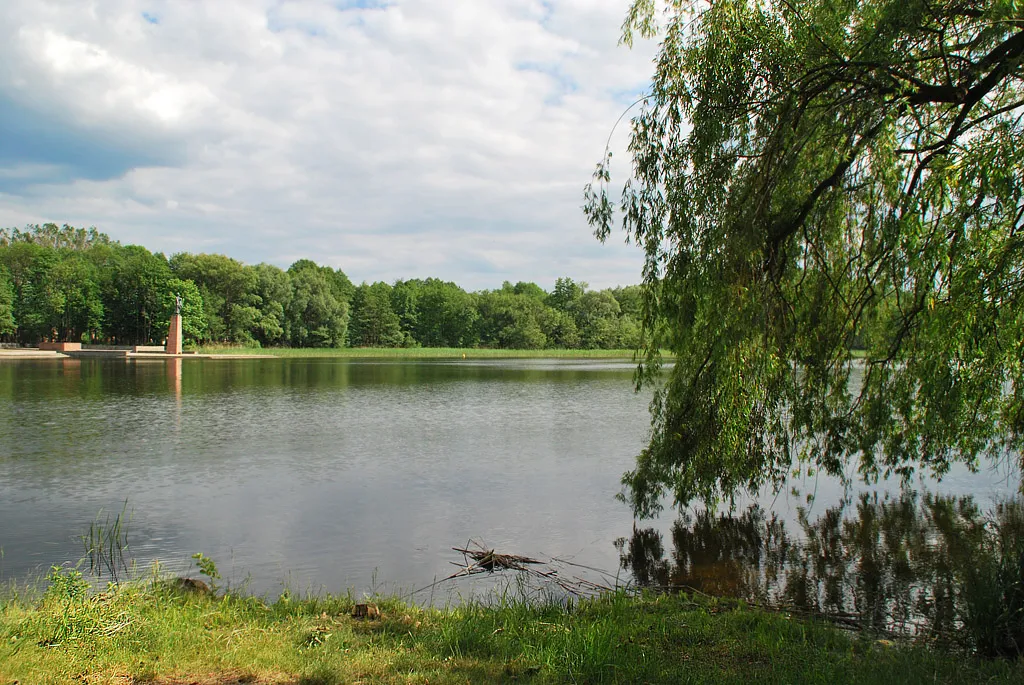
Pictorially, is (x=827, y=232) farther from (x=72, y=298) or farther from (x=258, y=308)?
(x=72, y=298)

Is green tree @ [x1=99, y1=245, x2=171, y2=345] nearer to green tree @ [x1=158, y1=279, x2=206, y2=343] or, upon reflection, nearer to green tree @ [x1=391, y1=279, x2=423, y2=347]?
green tree @ [x1=158, y1=279, x2=206, y2=343]

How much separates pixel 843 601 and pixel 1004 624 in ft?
7.12

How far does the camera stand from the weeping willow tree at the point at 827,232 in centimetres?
662

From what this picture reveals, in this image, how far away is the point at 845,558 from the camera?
869 cm

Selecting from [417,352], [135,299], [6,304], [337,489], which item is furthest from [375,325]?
[337,489]

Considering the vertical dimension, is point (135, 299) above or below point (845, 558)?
above

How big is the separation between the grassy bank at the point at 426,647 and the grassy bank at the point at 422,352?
249ft

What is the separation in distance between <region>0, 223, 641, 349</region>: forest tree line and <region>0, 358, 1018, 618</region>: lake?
52339mm

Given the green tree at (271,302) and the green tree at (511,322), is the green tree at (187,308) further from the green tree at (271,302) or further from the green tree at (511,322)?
the green tree at (511,322)

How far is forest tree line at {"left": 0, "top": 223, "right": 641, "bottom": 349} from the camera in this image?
264 ft

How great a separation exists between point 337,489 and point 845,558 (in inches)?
325

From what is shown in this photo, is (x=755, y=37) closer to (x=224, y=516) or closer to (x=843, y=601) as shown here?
(x=843, y=601)

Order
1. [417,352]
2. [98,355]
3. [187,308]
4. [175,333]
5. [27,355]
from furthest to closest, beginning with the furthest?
[417,352] < [187,308] < [175,333] < [98,355] < [27,355]

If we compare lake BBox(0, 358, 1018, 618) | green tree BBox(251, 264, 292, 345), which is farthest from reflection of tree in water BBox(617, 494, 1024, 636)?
green tree BBox(251, 264, 292, 345)
